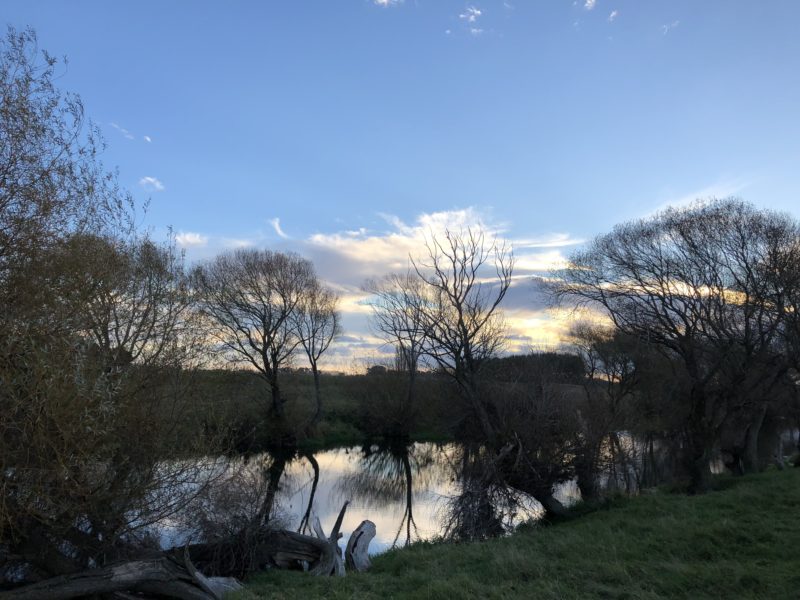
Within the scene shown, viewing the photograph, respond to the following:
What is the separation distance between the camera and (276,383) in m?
35.3

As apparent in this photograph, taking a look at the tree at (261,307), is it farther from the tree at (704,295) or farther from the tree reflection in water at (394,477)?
the tree at (704,295)

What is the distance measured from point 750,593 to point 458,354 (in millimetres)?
8418

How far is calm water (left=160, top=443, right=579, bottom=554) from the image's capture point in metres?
11.6

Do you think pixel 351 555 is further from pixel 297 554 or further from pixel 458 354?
pixel 458 354

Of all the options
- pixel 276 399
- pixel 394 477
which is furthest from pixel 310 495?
pixel 276 399

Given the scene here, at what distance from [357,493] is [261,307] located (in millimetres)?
17320

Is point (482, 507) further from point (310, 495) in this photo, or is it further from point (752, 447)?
point (752, 447)

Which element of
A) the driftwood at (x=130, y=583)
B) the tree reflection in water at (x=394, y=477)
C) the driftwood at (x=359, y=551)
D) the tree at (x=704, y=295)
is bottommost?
the tree reflection in water at (x=394, y=477)

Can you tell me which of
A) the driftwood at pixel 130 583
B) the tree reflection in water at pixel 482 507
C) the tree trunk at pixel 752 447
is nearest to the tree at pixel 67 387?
the driftwood at pixel 130 583

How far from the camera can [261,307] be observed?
36469mm

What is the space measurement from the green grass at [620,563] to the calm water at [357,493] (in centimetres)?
190

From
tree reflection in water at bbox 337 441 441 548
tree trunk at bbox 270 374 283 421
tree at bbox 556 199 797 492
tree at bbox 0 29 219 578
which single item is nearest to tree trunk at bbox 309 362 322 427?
tree trunk at bbox 270 374 283 421

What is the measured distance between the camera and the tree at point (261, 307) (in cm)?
3506

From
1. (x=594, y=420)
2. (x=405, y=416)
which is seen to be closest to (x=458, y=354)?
(x=594, y=420)
